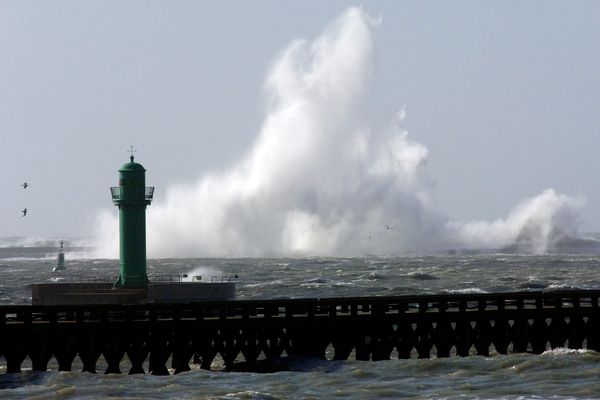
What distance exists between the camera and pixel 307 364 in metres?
42.6

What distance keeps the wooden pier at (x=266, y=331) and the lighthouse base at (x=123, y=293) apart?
10.3 m

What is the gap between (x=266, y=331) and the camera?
43312 millimetres

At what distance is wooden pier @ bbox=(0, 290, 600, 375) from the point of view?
4159 centimetres

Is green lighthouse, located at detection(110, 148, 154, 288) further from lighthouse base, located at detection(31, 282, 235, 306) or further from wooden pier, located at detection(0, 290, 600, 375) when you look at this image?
wooden pier, located at detection(0, 290, 600, 375)

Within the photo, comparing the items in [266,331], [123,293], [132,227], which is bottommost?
[266,331]

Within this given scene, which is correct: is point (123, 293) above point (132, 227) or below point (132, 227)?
below

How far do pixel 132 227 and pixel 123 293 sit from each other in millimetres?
2918

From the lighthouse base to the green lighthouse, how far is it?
0.70 metres

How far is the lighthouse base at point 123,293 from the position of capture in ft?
186

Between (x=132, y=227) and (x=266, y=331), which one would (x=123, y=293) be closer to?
(x=132, y=227)

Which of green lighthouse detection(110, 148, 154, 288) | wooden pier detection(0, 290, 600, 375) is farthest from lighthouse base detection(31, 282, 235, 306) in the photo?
wooden pier detection(0, 290, 600, 375)

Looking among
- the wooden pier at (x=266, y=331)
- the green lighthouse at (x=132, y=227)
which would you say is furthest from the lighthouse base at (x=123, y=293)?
the wooden pier at (x=266, y=331)

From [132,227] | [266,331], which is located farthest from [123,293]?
[266,331]

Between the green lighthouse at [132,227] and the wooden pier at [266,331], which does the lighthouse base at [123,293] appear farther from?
the wooden pier at [266,331]
